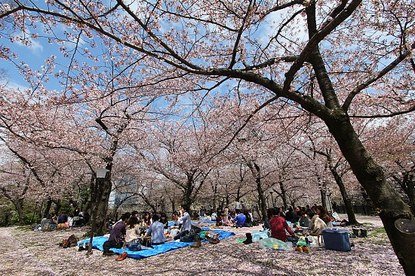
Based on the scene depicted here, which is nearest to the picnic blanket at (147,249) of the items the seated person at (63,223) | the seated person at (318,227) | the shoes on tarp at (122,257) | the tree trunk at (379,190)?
the shoes on tarp at (122,257)

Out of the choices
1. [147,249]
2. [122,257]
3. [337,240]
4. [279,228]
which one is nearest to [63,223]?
[147,249]

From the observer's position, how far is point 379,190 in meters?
3.07

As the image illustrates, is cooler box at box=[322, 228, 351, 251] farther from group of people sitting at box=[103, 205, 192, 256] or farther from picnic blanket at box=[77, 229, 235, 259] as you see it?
group of people sitting at box=[103, 205, 192, 256]

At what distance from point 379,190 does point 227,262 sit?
3873 millimetres

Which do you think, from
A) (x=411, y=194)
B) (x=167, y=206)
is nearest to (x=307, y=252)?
(x=411, y=194)

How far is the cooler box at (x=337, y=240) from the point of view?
6430 millimetres

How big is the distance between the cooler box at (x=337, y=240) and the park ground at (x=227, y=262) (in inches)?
7.6

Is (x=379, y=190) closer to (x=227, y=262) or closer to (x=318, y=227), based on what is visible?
(x=227, y=262)

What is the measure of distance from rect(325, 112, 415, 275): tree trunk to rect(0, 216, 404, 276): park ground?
87.9 inches

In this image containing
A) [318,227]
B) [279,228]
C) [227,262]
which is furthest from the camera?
[318,227]

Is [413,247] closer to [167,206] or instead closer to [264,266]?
[264,266]

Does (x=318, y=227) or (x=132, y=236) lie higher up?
(x=318, y=227)

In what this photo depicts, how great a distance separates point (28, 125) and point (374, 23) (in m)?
8.85

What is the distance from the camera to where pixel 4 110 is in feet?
26.0
